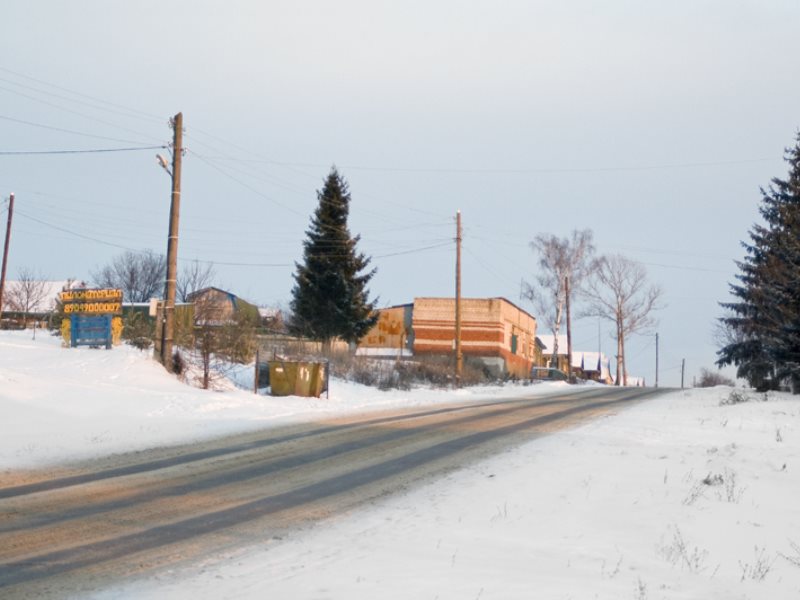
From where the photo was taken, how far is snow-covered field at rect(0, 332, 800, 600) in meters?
6.66

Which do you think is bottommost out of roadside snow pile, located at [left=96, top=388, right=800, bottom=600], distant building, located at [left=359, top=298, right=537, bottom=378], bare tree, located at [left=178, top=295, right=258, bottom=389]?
roadside snow pile, located at [left=96, top=388, right=800, bottom=600]

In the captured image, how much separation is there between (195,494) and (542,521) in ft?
13.4

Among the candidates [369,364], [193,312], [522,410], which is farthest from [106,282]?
[522,410]

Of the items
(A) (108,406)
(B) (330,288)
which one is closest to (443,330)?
(B) (330,288)

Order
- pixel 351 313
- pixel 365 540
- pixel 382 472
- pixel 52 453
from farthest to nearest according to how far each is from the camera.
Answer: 1. pixel 351 313
2. pixel 52 453
3. pixel 382 472
4. pixel 365 540

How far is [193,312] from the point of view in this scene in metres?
26.3

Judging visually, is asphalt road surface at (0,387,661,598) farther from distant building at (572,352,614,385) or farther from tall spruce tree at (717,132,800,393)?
distant building at (572,352,614,385)

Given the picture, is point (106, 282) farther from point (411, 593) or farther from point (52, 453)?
point (411, 593)

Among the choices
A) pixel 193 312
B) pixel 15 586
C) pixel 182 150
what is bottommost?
pixel 15 586

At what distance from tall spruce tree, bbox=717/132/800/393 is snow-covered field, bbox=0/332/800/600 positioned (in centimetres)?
1204

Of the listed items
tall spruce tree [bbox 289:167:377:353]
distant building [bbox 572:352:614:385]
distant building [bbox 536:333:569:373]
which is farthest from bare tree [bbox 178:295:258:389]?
distant building [bbox 572:352:614:385]

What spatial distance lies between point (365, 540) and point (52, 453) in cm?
717

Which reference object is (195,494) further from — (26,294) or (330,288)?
(26,294)

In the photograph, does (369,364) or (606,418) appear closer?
(606,418)
